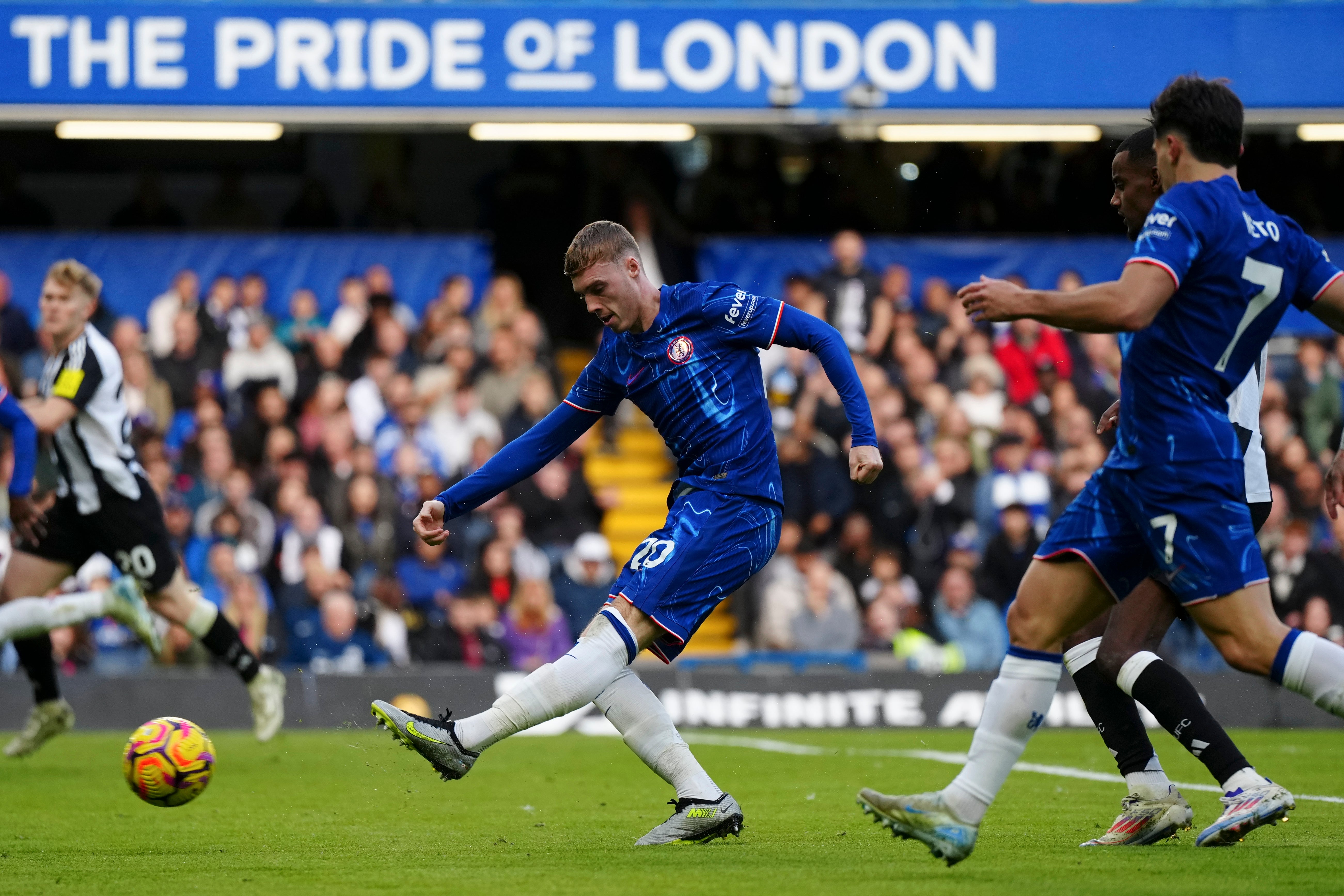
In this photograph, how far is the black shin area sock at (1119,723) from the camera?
20.3ft

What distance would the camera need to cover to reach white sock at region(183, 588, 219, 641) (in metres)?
9.66

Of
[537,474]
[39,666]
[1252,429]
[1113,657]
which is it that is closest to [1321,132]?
[537,474]

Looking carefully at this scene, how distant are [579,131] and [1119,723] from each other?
10538mm

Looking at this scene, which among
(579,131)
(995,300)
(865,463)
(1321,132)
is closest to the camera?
(995,300)

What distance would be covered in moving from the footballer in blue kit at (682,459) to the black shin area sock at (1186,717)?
4.40ft

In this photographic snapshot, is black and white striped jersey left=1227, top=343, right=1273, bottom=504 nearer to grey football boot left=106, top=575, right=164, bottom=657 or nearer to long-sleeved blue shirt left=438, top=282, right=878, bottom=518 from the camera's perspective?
long-sleeved blue shirt left=438, top=282, right=878, bottom=518

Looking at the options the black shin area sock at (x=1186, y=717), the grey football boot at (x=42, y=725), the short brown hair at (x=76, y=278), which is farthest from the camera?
the grey football boot at (x=42, y=725)

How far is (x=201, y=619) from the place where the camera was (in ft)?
31.8

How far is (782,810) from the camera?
7.43 metres

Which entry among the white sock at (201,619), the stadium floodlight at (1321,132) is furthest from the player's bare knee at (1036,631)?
the stadium floodlight at (1321,132)

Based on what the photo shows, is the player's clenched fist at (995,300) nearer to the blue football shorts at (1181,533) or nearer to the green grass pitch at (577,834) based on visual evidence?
the blue football shorts at (1181,533)

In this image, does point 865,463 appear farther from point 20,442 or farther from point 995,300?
point 20,442

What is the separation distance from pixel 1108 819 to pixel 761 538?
2.09 meters

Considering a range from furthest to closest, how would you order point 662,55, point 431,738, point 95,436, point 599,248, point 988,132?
1. point 988,132
2. point 662,55
3. point 95,436
4. point 599,248
5. point 431,738
